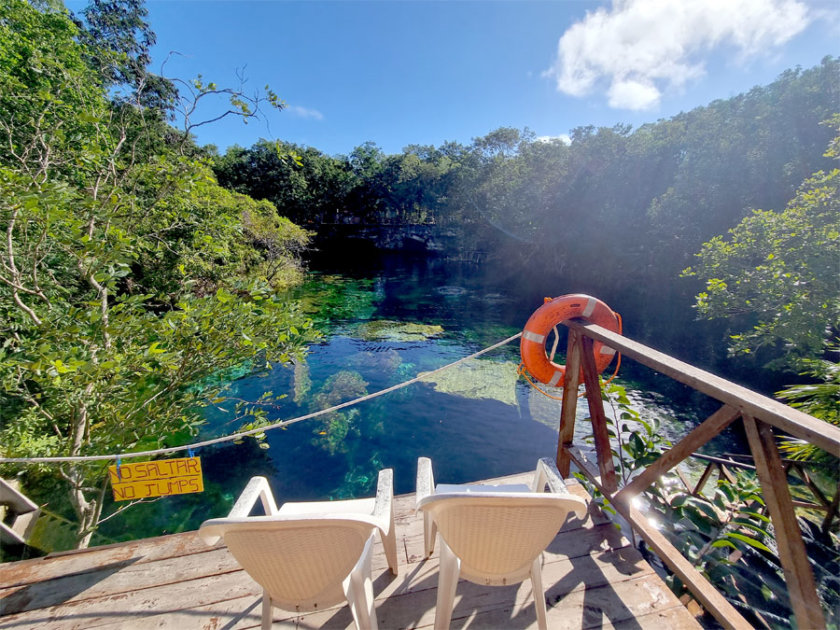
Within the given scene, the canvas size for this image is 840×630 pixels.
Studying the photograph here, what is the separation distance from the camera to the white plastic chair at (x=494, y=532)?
2.97 feet

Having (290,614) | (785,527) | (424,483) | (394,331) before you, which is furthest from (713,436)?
(394,331)

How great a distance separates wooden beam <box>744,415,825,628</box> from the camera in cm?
80

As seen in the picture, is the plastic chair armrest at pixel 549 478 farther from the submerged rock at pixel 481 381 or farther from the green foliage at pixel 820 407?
the submerged rock at pixel 481 381

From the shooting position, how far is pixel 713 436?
847 mm

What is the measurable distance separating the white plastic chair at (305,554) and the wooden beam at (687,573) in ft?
3.06

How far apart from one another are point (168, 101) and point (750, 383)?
9.64m

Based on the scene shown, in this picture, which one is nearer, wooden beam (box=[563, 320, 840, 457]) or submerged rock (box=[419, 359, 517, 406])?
wooden beam (box=[563, 320, 840, 457])

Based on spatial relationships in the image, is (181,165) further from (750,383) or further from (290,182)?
(290,182)

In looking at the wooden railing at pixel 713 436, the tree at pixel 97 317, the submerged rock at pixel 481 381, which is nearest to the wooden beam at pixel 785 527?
the wooden railing at pixel 713 436

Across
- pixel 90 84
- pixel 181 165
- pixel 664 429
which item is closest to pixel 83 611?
pixel 181 165

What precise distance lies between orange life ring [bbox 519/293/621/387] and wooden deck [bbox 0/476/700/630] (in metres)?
0.77

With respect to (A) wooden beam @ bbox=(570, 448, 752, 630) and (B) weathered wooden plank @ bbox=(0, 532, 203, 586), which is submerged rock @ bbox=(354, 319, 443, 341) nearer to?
(B) weathered wooden plank @ bbox=(0, 532, 203, 586)

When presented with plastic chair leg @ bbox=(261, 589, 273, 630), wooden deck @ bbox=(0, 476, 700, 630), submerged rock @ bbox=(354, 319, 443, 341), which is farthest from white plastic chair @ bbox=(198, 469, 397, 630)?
submerged rock @ bbox=(354, 319, 443, 341)

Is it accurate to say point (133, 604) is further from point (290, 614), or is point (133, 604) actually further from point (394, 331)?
point (394, 331)
